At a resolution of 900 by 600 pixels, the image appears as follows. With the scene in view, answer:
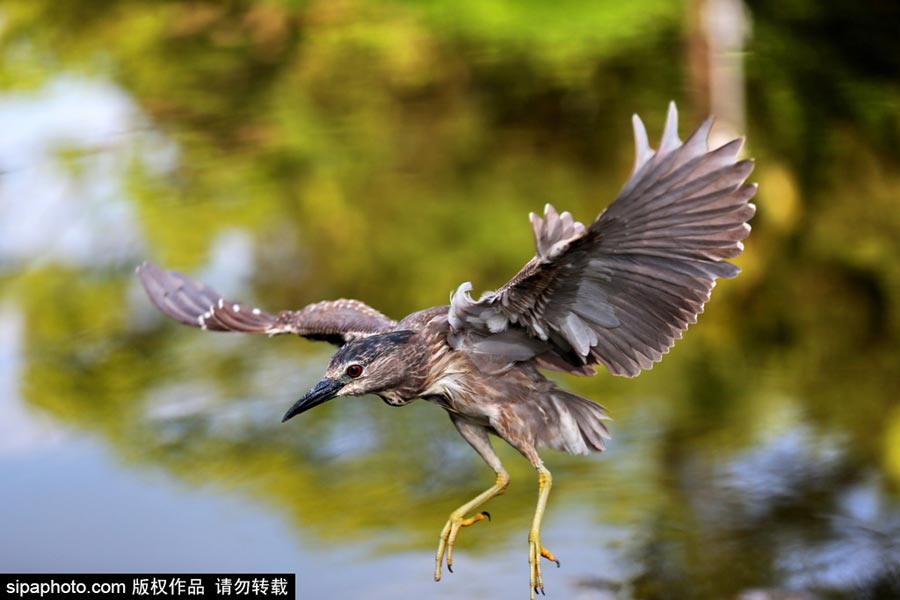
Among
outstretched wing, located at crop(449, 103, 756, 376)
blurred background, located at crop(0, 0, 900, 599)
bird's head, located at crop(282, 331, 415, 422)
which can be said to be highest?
blurred background, located at crop(0, 0, 900, 599)

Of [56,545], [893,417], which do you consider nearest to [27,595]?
[56,545]

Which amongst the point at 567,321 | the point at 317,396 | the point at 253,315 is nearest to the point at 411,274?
the point at 253,315

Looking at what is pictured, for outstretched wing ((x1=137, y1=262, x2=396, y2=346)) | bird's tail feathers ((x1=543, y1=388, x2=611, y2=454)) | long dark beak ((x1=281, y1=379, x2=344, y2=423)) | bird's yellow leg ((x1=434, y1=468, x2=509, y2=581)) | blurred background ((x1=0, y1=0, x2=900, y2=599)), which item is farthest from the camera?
blurred background ((x1=0, y1=0, x2=900, y2=599))

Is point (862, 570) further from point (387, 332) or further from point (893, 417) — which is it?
point (387, 332)

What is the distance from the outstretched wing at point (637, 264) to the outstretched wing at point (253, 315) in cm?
51

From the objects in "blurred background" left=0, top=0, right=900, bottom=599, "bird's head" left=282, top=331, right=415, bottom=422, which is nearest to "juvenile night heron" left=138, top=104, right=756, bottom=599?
"bird's head" left=282, top=331, right=415, bottom=422

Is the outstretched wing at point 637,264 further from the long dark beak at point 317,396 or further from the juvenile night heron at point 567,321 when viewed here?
the long dark beak at point 317,396

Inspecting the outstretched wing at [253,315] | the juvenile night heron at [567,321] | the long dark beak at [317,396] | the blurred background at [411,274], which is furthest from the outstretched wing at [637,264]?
the blurred background at [411,274]

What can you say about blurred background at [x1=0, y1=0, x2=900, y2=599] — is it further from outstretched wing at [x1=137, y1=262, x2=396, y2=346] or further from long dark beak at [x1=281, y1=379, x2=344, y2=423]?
long dark beak at [x1=281, y1=379, x2=344, y2=423]

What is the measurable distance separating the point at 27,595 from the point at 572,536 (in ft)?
9.10

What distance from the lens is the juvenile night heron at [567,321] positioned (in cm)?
327

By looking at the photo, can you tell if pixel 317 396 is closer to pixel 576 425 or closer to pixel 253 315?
pixel 576 425

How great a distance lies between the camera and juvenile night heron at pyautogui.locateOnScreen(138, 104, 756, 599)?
3268 mm

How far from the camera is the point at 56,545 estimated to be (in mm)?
Answer: 7387
